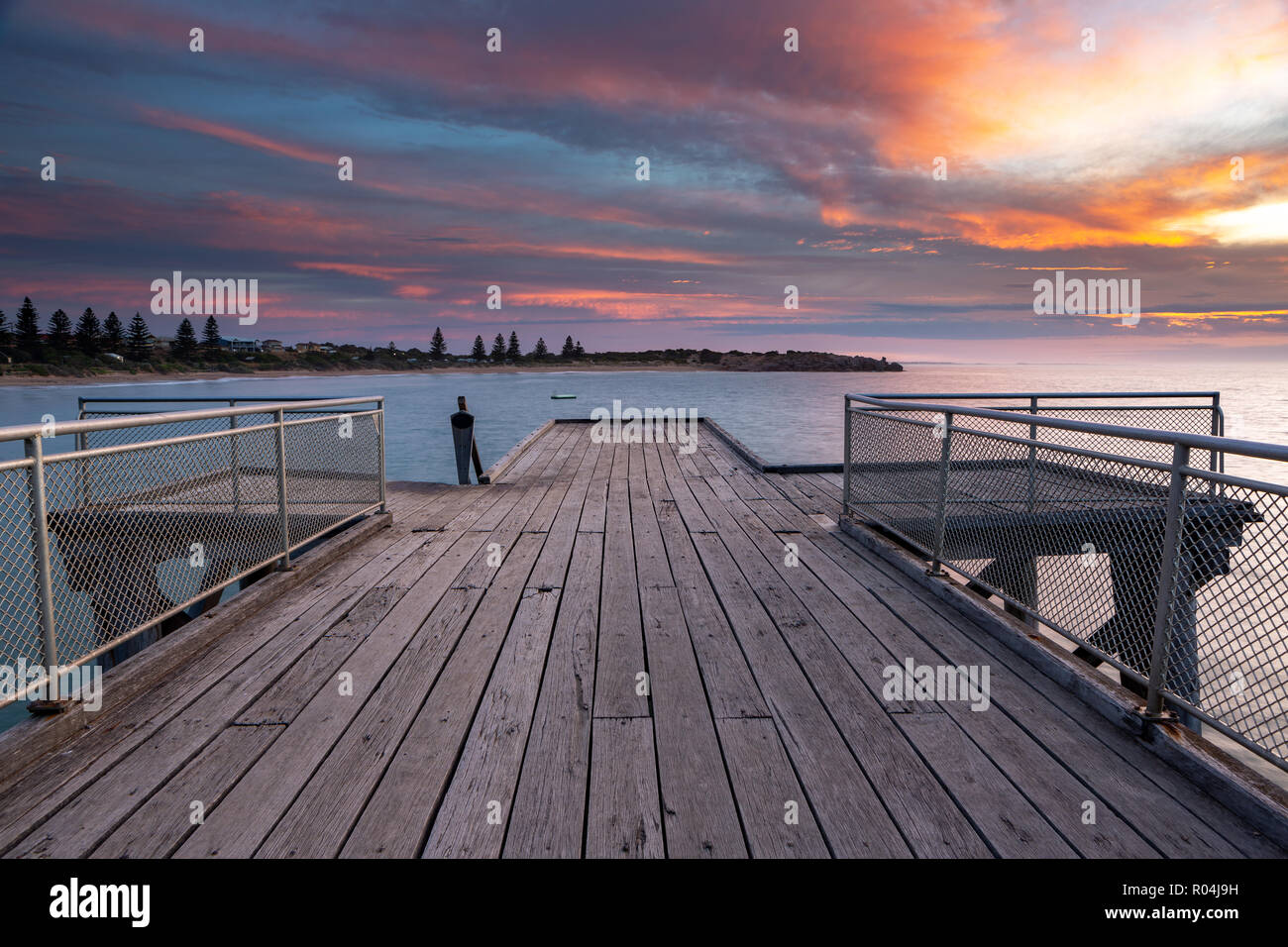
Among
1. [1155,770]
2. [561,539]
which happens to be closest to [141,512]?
[561,539]

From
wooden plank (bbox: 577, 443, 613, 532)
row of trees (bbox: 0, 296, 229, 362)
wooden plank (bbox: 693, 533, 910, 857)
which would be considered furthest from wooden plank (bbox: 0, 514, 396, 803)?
row of trees (bbox: 0, 296, 229, 362)

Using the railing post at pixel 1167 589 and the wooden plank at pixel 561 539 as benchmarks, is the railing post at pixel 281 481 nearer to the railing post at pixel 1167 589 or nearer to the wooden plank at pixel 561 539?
the wooden plank at pixel 561 539

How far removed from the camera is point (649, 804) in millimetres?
2072

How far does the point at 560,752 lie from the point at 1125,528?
8.52 ft

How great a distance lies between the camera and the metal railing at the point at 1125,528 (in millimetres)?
2178

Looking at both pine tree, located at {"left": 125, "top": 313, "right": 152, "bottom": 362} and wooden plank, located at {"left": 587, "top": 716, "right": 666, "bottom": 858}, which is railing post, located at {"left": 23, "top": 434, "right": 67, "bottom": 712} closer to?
wooden plank, located at {"left": 587, "top": 716, "right": 666, "bottom": 858}

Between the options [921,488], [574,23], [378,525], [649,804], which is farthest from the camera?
[574,23]

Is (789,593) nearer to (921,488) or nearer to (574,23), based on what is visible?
(921,488)

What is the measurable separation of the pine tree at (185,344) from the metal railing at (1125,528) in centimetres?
13487

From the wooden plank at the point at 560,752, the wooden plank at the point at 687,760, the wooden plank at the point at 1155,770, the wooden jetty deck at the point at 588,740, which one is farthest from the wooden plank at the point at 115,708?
the wooden plank at the point at 1155,770

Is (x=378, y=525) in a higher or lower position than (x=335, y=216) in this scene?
lower

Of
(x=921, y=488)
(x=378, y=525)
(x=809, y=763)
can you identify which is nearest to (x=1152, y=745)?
(x=809, y=763)

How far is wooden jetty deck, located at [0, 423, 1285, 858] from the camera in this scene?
1939 millimetres
